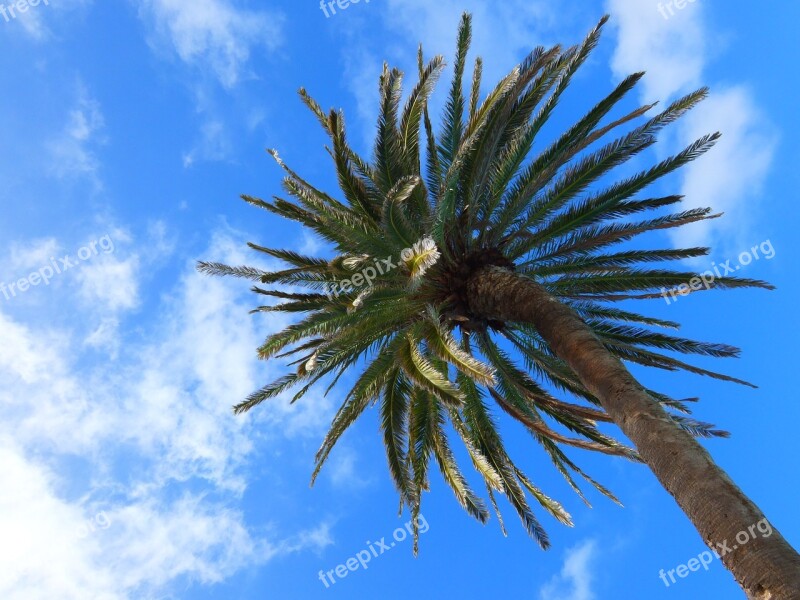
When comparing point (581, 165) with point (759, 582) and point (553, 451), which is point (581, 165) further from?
point (759, 582)

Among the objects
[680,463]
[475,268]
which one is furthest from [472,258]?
[680,463]

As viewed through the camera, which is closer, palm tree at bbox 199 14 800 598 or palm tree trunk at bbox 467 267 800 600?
palm tree trunk at bbox 467 267 800 600

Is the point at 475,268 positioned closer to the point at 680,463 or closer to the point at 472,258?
the point at 472,258

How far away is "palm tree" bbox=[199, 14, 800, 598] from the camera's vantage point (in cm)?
794

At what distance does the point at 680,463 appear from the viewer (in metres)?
4.69

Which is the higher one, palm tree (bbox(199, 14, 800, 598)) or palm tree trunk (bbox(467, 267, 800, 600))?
palm tree (bbox(199, 14, 800, 598))

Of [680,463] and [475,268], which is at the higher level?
[475,268]

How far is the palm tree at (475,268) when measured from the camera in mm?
7941

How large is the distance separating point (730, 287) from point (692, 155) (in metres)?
2.32

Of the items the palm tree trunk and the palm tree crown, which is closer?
the palm tree trunk

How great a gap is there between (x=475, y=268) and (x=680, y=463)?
467cm

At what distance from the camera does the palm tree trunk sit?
372 cm

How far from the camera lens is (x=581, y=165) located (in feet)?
28.1

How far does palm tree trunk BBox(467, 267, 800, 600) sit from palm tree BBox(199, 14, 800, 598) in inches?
9.0
